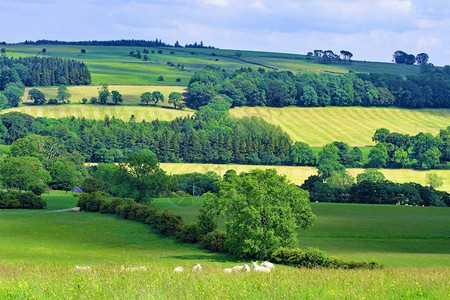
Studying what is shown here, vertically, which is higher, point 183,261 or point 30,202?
point 183,261

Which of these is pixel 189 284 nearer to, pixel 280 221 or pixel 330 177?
pixel 280 221

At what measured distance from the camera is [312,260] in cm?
4947

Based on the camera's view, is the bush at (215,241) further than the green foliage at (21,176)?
No

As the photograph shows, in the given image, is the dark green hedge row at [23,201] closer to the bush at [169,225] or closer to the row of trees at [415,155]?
the bush at [169,225]

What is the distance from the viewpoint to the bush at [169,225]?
77.7m

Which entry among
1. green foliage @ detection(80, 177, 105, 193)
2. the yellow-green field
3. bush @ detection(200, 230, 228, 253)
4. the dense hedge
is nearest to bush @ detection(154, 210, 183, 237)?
the dense hedge

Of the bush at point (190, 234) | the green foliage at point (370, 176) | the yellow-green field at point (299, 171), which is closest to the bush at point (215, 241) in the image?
the bush at point (190, 234)

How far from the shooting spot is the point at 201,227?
2827 inches

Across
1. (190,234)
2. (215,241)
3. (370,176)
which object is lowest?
(370,176)

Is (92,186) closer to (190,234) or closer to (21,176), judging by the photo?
(21,176)

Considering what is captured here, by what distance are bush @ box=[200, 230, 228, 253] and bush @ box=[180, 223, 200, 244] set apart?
3.08 metres

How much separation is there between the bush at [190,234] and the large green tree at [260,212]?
806 centimetres

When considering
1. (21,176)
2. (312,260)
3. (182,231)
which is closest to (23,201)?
(21,176)

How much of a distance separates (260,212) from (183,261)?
10.9 m
